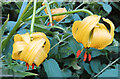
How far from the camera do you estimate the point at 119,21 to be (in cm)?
122

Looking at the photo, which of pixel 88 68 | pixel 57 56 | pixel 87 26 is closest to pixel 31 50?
pixel 87 26

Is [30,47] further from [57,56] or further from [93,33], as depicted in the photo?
[57,56]

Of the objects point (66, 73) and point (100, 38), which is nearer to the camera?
point (100, 38)

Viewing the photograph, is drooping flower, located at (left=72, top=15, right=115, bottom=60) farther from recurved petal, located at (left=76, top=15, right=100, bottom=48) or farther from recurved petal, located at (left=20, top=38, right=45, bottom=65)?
recurved petal, located at (left=20, top=38, right=45, bottom=65)

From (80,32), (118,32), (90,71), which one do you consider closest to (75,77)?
(90,71)

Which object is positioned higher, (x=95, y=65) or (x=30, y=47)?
(x=30, y=47)

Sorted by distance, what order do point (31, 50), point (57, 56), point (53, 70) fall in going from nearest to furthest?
point (31, 50), point (53, 70), point (57, 56)

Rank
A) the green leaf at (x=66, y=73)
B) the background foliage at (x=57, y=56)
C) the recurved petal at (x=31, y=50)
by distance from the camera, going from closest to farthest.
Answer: the recurved petal at (x=31, y=50) < the background foliage at (x=57, y=56) < the green leaf at (x=66, y=73)

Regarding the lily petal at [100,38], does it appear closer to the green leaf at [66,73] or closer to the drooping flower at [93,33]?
the drooping flower at [93,33]

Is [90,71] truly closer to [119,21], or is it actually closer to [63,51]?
[63,51]

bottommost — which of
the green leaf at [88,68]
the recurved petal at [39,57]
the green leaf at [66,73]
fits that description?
the green leaf at [88,68]

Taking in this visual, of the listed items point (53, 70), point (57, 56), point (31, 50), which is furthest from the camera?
point (57, 56)

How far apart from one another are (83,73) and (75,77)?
11cm

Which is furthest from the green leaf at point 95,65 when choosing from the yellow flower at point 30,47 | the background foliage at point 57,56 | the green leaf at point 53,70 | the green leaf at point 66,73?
the yellow flower at point 30,47
